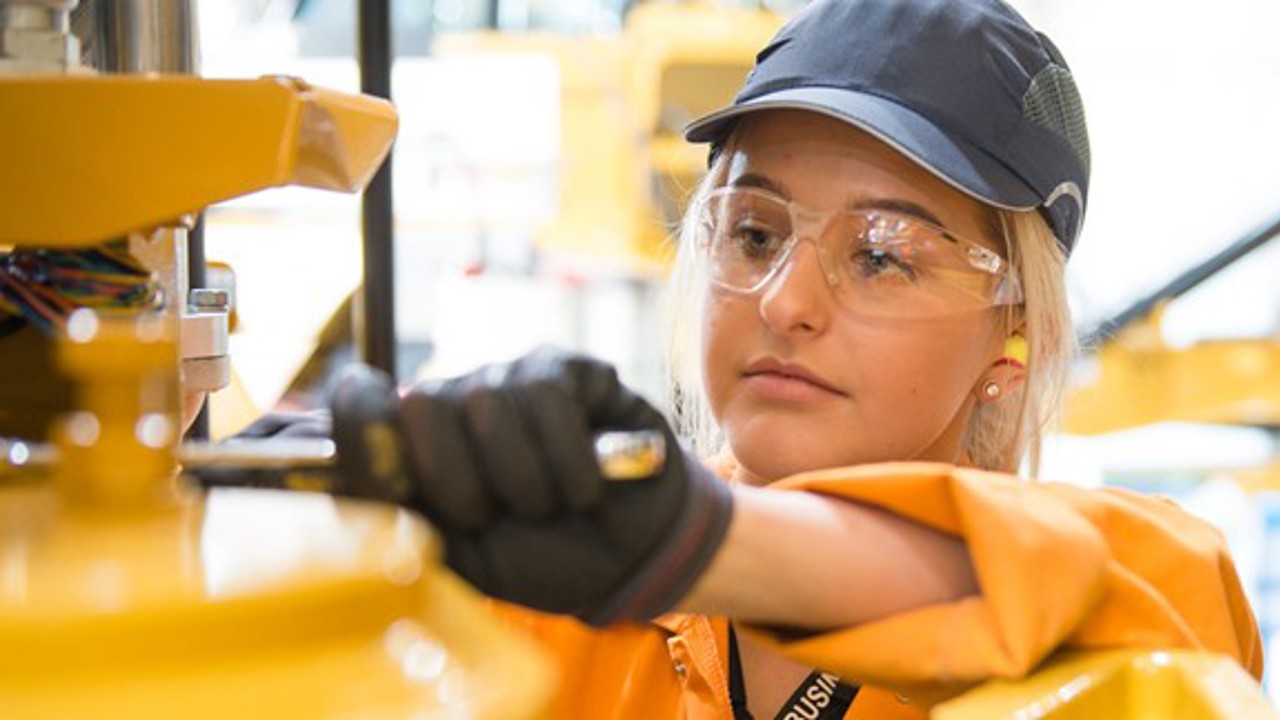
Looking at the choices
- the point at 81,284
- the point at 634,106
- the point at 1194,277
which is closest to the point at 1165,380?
the point at 1194,277

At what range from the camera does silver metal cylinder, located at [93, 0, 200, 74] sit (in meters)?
0.90

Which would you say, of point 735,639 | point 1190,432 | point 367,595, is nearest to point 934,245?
point 735,639

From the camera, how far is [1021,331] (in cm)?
131

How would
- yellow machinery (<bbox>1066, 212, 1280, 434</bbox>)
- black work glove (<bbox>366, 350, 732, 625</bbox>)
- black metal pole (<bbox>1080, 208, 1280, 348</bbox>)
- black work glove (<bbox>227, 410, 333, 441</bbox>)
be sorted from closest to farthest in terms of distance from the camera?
black work glove (<bbox>366, 350, 732, 625</bbox>)
black work glove (<bbox>227, 410, 333, 441</bbox>)
black metal pole (<bbox>1080, 208, 1280, 348</bbox>)
yellow machinery (<bbox>1066, 212, 1280, 434</bbox>)

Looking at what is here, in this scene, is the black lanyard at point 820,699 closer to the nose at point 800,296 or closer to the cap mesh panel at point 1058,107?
the nose at point 800,296

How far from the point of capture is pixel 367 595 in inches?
18.8

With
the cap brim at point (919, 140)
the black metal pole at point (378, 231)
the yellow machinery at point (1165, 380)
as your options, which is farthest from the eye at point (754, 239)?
the yellow machinery at point (1165, 380)

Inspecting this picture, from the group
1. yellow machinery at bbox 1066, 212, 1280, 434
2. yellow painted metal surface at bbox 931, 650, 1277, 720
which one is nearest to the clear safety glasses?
yellow painted metal surface at bbox 931, 650, 1277, 720

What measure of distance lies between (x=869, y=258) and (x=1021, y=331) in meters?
0.22

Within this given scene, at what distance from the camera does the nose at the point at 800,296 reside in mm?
1134

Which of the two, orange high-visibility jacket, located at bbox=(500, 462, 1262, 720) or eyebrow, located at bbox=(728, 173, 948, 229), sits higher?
eyebrow, located at bbox=(728, 173, 948, 229)

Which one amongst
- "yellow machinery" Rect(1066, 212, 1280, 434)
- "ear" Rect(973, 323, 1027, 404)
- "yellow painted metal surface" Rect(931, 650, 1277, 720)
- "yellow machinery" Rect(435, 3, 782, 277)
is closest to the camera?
"yellow painted metal surface" Rect(931, 650, 1277, 720)

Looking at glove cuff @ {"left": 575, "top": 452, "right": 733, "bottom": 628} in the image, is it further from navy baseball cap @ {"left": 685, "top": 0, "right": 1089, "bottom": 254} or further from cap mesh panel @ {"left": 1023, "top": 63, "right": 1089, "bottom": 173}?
cap mesh panel @ {"left": 1023, "top": 63, "right": 1089, "bottom": 173}

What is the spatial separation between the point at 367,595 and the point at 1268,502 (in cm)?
342
